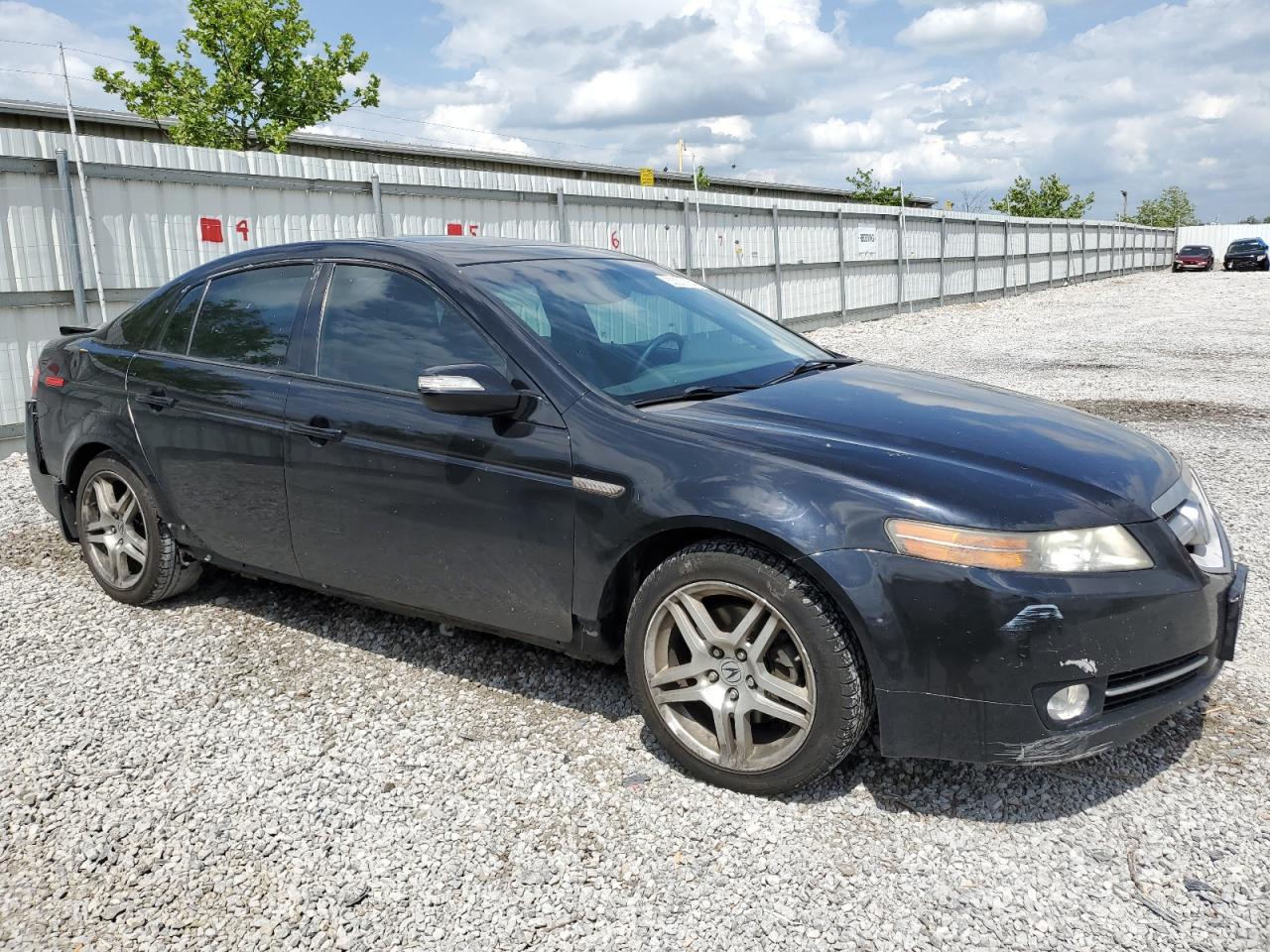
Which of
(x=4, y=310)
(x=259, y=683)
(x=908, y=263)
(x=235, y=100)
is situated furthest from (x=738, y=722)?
(x=235, y=100)

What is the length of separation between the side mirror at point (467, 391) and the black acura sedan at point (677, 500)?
0.01 m

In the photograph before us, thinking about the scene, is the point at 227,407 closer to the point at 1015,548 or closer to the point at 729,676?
the point at 729,676

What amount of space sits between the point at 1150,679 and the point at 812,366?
68.7 inches

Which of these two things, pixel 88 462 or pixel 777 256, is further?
pixel 777 256

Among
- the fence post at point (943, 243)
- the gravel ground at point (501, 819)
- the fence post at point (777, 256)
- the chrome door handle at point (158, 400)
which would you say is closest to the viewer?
the gravel ground at point (501, 819)

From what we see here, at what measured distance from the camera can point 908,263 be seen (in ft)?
80.2

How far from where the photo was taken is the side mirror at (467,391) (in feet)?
10.3

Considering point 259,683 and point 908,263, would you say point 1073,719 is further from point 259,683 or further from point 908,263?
point 908,263

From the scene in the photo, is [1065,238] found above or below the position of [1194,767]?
above

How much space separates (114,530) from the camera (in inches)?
181

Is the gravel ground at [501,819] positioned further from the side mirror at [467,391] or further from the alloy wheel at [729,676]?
the side mirror at [467,391]

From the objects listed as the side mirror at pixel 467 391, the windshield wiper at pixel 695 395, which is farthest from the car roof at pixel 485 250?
the windshield wiper at pixel 695 395

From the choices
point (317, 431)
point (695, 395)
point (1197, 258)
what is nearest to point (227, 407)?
point (317, 431)

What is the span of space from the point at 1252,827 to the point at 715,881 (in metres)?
1.49
